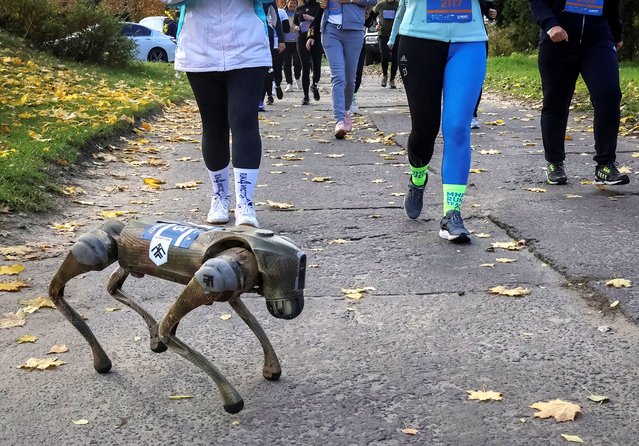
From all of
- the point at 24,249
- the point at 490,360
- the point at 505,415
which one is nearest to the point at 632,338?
the point at 490,360

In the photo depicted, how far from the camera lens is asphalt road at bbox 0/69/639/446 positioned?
271 centimetres

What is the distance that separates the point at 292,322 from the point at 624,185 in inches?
150

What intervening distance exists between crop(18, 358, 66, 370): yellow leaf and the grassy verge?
260cm

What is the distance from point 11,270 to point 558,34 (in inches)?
149

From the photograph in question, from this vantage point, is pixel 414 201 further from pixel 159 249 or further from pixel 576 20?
pixel 159 249

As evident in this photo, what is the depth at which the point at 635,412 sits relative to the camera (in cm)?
273

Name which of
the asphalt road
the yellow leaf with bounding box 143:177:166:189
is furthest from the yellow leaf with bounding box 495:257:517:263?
the yellow leaf with bounding box 143:177:166:189

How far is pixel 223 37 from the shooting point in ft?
16.7

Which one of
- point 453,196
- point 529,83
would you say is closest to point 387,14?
A: point 529,83

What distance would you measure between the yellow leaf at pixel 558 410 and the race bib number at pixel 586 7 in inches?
155

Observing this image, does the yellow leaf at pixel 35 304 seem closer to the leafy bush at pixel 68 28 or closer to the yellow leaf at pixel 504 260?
the yellow leaf at pixel 504 260

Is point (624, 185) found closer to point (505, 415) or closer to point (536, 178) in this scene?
point (536, 178)

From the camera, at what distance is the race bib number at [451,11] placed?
4914 millimetres

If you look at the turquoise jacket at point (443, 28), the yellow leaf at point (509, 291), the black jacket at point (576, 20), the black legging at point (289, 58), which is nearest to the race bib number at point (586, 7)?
the black jacket at point (576, 20)
